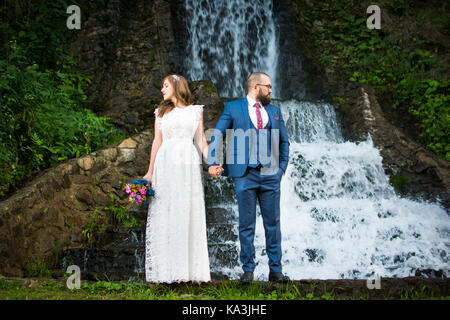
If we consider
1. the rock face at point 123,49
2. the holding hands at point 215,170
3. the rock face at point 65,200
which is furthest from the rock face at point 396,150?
the holding hands at point 215,170

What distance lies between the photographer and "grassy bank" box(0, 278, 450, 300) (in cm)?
379

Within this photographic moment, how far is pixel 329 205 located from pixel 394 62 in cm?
566

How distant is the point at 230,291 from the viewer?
152 inches

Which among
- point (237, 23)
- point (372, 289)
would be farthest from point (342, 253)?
point (237, 23)

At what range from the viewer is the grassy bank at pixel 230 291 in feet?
12.4

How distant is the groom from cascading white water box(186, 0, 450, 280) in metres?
1.97

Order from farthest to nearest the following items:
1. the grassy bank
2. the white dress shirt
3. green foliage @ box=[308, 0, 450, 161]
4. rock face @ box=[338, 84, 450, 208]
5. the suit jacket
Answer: green foliage @ box=[308, 0, 450, 161]
rock face @ box=[338, 84, 450, 208]
the white dress shirt
the suit jacket
the grassy bank

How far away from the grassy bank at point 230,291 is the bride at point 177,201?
12 centimetres

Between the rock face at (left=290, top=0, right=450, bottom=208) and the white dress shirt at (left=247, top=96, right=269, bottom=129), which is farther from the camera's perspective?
the rock face at (left=290, top=0, right=450, bottom=208)

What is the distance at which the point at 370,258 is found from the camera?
21.4 feet

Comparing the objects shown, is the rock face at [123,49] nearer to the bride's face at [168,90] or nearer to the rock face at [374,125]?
the rock face at [374,125]

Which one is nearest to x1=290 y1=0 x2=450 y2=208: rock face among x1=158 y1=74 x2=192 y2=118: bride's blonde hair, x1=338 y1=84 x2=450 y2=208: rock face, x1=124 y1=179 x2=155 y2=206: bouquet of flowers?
x1=338 y1=84 x2=450 y2=208: rock face

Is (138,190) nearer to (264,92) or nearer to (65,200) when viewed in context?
(264,92)

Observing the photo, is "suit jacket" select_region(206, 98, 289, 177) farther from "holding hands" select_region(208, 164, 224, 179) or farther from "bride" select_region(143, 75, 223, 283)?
"bride" select_region(143, 75, 223, 283)
